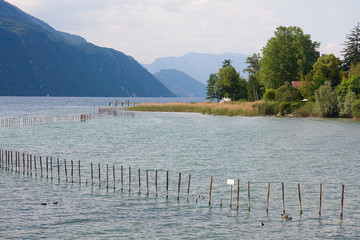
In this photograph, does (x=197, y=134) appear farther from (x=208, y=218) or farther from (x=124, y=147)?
(x=208, y=218)

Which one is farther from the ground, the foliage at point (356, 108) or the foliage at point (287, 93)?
the foliage at point (287, 93)

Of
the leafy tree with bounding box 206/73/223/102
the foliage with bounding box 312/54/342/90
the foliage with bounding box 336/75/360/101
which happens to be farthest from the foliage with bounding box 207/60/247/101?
the foliage with bounding box 336/75/360/101

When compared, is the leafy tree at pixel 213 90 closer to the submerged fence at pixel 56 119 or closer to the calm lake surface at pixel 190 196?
the submerged fence at pixel 56 119

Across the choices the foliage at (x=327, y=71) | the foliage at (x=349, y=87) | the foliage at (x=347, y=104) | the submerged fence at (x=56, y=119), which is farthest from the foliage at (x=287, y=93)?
the submerged fence at (x=56, y=119)

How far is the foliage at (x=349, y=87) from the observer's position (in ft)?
354

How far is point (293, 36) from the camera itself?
144 metres

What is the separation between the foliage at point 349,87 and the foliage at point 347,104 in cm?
127

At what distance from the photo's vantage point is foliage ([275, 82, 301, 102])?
123 meters

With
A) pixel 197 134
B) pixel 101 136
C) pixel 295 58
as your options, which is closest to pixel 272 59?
pixel 295 58

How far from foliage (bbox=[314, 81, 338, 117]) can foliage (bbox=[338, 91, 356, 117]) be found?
70.4 inches

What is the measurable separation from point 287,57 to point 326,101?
33127mm

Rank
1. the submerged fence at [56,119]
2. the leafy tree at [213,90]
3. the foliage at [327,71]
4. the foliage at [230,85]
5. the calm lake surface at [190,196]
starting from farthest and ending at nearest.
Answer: the leafy tree at [213,90], the foliage at [230,85], the foliage at [327,71], the submerged fence at [56,119], the calm lake surface at [190,196]

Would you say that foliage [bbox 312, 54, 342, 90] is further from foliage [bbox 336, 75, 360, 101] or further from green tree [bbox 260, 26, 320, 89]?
green tree [bbox 260, 26, 320, 89]

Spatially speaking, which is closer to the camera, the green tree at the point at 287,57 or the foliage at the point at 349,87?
the foliage at the point at 349,87
